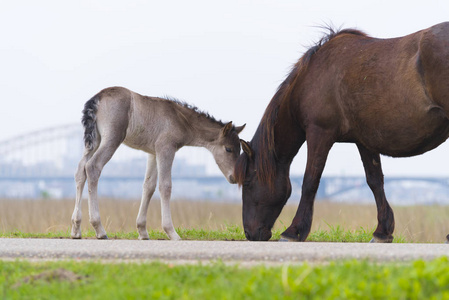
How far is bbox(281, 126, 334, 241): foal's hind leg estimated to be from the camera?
285 inches

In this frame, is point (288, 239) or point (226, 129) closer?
point (288, 239)

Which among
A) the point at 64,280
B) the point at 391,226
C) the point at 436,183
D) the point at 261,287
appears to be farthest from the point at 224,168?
the point at 436,183

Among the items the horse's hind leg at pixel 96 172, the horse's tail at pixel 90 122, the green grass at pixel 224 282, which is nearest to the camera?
the green grass at pixel 224 282

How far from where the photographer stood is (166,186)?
25.8 feet

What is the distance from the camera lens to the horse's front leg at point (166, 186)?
7.84 metres

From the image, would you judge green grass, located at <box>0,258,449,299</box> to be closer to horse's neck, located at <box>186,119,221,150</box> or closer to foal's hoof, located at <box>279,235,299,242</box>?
foal's hoof, located at <box>279,235,299,242</box>

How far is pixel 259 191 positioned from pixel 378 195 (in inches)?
59.4

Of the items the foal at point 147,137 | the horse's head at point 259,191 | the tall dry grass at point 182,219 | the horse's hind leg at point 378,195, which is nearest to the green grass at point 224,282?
the foal at point 147,137

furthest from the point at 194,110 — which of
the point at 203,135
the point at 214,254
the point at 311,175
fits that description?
the point at 214,254

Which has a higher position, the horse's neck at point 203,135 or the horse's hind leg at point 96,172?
the horse's neck at point 203,135

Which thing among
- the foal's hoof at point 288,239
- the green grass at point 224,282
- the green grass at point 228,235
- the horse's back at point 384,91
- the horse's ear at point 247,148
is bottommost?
the green grass at point 228,235

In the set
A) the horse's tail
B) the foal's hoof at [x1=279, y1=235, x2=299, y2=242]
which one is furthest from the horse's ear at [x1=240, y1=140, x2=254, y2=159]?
the horse's tail

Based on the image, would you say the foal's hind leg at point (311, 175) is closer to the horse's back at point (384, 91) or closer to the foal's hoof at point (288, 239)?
the foal's hoof at point (288, 239)

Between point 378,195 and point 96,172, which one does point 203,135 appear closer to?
point 96,172
